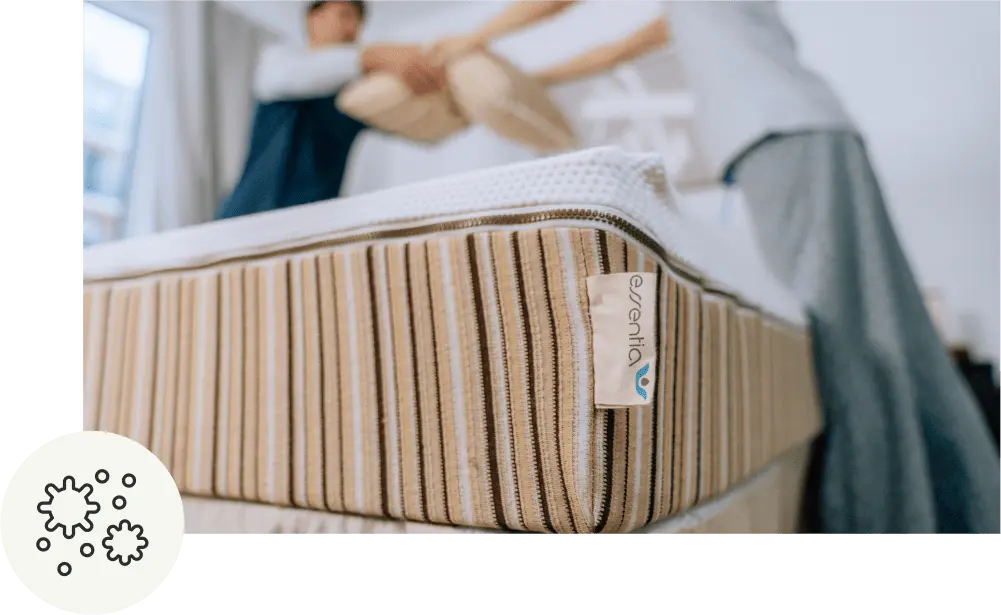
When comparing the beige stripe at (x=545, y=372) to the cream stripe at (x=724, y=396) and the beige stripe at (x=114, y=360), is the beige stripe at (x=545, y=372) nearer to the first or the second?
the cream stripe at (x=724, y=396)

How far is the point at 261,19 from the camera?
0.84 m

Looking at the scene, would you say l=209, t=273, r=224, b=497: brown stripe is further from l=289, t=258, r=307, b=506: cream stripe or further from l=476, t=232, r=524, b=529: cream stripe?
l=476, t=232, r=524, b=529: cream stripe

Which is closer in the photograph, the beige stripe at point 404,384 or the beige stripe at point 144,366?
the beige stripe at point 404,384

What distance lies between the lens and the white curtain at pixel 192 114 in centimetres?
76

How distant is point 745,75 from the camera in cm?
86

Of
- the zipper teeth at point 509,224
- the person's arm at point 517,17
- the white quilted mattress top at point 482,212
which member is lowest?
the zipper teeth at point 509,224

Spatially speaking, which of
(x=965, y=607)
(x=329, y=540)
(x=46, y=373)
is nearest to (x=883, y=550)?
(x=965, y=607)

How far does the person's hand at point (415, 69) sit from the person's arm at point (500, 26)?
0.8 inches

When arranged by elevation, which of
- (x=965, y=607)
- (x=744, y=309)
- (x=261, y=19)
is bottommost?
(x=965, y=607)

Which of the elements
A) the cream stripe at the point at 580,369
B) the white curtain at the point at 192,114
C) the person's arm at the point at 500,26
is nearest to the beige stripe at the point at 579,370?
the cream stripe at the point at 580,369

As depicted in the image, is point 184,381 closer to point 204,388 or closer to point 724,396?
point 204,388

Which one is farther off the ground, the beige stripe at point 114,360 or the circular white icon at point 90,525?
the beige stripe at point 114,360

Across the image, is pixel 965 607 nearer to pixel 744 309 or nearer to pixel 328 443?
pixel 744 309

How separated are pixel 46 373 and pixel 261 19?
581 mm
